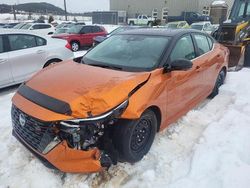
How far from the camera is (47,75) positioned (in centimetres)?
339

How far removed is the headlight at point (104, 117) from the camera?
99.7 inches

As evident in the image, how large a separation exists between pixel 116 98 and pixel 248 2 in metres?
9.64

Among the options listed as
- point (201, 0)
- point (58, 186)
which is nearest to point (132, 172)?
point (58, 186)

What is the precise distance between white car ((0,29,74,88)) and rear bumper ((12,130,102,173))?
3.88 m

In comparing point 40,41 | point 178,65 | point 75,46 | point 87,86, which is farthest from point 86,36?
point 87,86

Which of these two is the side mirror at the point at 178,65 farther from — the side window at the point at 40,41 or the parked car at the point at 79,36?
the parked car at the point at 79,36

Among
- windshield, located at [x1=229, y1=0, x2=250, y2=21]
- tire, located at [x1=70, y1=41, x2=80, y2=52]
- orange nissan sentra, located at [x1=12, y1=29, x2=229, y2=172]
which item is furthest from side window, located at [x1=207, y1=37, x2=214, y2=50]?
tire, located at [x1=70, y1=41, x2=80, y2=52]

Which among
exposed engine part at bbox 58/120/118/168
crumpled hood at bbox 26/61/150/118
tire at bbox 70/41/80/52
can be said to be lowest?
tire at bbox 70/41/80/52

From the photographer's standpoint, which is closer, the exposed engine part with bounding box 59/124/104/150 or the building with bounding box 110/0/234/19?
the exposed engine part with bounding box 59/124/104/150

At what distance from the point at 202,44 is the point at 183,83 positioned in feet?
4.45

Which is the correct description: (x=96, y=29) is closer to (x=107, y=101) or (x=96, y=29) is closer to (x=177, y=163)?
(x=177, y=163)

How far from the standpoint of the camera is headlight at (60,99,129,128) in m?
2.53

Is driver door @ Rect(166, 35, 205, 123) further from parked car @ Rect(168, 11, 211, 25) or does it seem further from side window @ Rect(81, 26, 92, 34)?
parked car @ Rect(168, 11, 211, 25)

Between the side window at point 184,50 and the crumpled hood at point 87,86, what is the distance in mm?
805
